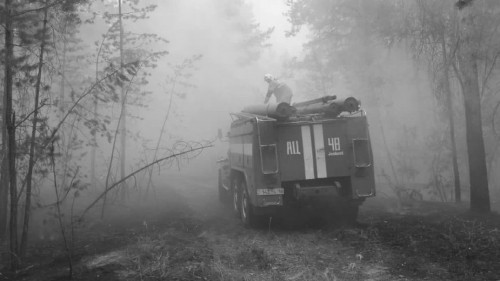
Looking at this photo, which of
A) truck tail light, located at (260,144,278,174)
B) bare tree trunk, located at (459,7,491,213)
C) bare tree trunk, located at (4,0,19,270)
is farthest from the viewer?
bare tree trunk, located at (459,7,491,213)

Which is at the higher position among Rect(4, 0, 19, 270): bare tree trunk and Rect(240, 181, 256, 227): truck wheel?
Rect(4, 0, 19, 270): bare tree trunk

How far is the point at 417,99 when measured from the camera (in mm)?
19922

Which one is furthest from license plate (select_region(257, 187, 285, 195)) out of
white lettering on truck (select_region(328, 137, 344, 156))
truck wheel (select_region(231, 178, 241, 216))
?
truck wheel (select_region(231, 178, 241, 216))

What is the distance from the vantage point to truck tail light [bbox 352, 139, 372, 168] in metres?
7.71

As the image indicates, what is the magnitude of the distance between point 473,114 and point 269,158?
485 cm

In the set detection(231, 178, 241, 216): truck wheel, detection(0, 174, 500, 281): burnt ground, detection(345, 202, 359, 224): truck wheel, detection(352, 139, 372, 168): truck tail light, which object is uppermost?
detection(352, 139, 372, 168): truck tail light

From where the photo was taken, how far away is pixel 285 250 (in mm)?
6762

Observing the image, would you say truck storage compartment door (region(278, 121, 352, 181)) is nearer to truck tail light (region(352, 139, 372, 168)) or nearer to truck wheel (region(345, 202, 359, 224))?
truck tail light (region(352, 139, 372, 168))

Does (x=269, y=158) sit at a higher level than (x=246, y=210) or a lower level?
higher

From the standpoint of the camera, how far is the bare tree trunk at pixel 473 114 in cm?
863

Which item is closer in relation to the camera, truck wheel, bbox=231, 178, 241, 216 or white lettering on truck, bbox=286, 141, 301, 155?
white lettering on truck, bbox=286, 141, 301, 155

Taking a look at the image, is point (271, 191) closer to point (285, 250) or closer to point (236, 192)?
point (285, 250)

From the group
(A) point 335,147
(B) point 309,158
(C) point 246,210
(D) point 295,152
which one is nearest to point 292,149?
(D) point 295,152

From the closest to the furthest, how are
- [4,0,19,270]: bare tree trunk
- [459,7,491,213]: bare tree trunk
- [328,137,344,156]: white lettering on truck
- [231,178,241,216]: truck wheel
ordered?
[4,0,19,270]: bare tree trunk, [328,137,344,156]: white lettering on truck, [459,7,491,213]: bare tree trunk, [231,178,241,216]: truck wheel
